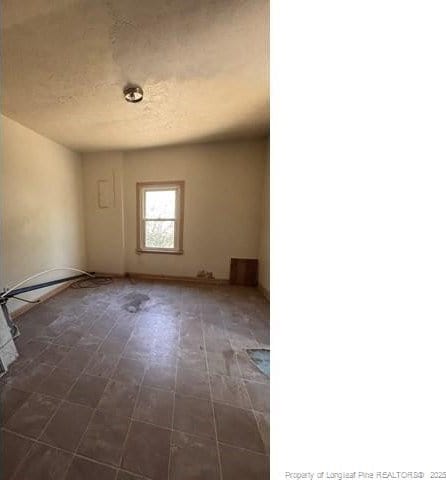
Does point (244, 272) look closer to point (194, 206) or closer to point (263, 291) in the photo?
point (263, 291)

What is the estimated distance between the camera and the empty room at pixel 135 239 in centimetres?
99

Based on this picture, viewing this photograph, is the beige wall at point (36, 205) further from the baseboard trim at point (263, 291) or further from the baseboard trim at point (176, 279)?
the baseboard trim at point (263, 291)

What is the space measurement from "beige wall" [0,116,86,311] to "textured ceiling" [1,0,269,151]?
1.16ft

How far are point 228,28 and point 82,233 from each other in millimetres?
3754

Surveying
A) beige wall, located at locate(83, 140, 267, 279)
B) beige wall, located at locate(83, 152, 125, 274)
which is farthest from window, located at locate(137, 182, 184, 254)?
beige wall, located at locate(83, 152, 125, 274)

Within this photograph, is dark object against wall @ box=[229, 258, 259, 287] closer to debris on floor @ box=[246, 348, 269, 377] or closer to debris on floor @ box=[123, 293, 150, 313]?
debris on floor @ box=[123, 293, 150, 313]

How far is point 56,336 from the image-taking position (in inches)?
69.4

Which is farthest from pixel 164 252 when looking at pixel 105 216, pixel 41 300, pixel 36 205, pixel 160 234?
pixel 36 205

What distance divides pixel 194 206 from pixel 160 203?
69 cm

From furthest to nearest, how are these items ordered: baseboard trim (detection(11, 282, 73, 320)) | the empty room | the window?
the window
baseboard trim (detection(11, 282, 73, 320))
the empty room

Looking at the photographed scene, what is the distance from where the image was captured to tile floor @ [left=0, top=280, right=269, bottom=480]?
2.83 feet
